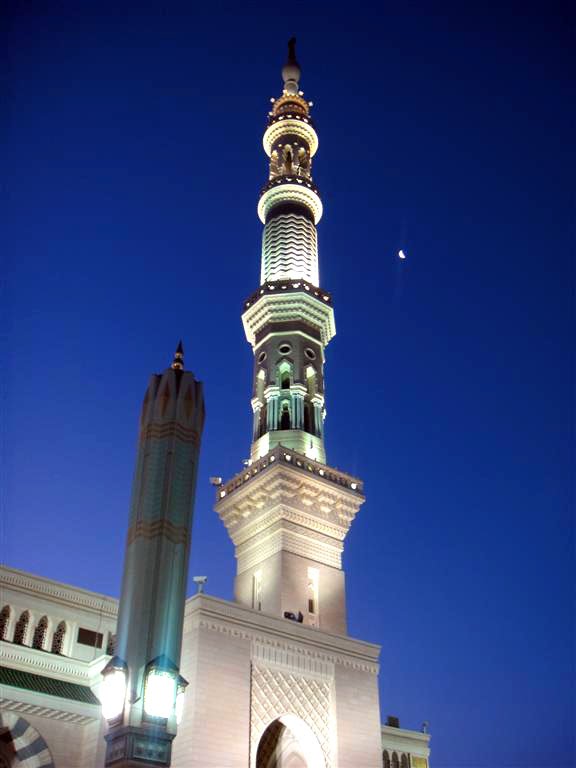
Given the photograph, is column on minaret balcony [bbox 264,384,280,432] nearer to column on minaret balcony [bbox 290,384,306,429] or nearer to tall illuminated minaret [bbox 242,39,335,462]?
tall illuminated minaret [bbox 242,39,335,462]

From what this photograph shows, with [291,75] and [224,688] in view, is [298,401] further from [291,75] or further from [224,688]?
[291,75]

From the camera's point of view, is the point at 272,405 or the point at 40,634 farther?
the point at 272,405

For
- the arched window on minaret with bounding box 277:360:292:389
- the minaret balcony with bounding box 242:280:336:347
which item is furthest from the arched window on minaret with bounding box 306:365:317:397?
the minaret balcony with bounding box 242:280:336:347

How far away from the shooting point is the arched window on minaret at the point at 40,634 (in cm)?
3124

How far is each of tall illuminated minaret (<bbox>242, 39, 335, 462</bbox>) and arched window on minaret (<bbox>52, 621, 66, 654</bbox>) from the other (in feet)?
46.7

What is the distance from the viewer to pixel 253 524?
1551 inches

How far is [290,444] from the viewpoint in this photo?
138 ft

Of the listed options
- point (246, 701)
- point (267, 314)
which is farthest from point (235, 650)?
point (267, 314)

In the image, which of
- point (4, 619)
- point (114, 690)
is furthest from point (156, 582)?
point (4, 619)

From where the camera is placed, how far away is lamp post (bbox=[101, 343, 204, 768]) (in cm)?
1594

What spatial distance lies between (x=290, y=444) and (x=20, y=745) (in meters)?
19.2

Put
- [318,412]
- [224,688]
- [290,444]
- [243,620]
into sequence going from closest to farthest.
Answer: [224,688], [243,620], [290,444], [318,412]

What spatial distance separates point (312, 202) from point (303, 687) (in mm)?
31898

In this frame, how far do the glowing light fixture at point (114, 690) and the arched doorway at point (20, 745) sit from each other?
1370 cm
